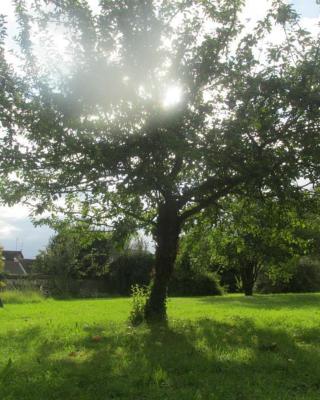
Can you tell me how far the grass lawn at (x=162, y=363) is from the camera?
21.1 ft

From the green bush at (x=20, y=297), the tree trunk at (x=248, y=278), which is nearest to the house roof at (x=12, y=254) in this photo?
the green bush at (x=20, y=297)

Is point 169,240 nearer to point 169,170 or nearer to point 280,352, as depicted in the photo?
point 169,170

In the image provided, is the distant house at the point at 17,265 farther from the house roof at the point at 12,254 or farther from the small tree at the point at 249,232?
the small tree at the point at 249,232

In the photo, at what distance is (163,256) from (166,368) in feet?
19.0

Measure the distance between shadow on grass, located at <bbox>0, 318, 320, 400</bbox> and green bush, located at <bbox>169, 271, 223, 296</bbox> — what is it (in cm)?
3216

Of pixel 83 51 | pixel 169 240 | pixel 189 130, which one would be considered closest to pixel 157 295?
pixel 169 240

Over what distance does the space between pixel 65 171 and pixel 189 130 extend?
259 centimetres

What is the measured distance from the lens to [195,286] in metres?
43.2

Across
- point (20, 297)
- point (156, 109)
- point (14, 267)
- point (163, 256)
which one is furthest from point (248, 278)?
point (14, 267)

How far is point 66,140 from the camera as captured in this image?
9172mm

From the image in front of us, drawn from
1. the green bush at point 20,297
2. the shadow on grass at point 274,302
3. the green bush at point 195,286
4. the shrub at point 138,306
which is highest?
the green bush at point 195,286

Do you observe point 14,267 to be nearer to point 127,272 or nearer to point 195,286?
point 127,272

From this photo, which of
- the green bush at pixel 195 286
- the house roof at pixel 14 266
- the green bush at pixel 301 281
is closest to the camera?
the green bush at pixel 195 286

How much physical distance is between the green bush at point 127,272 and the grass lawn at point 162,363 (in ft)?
112
